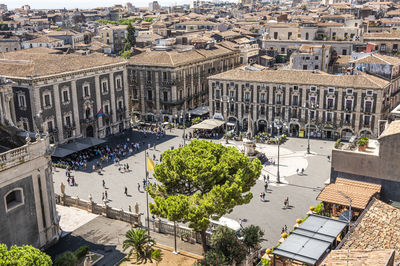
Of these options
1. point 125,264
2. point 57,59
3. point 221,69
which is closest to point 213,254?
point 125,264

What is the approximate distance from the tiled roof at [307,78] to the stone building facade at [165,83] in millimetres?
8717

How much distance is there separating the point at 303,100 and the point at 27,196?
48.9m

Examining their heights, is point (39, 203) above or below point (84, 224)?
above

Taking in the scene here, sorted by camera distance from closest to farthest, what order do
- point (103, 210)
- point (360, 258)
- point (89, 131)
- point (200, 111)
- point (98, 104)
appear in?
1. point (360, 258)
2. point (103, 210)
3. point (89, 131)
4. point (98, 104)
5. point (200, 111)

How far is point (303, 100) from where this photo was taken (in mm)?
69625

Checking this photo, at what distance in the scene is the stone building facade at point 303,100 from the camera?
6581cm

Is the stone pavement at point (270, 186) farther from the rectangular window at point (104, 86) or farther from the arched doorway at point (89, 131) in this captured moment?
the rectangular window at point (104, 86)

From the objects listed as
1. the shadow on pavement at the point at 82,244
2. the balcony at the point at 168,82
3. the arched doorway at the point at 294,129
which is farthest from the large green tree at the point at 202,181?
the balcony at the point at 168,82

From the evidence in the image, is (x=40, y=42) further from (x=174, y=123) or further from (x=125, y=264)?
(x=125, y=264)

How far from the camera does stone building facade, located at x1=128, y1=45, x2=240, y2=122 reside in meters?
79.6

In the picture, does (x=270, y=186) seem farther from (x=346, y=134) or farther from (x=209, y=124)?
(x=209, y=124)

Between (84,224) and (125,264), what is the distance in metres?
8.25

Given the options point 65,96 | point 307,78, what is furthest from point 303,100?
point 65,96

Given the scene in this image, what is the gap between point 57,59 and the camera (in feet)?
214
